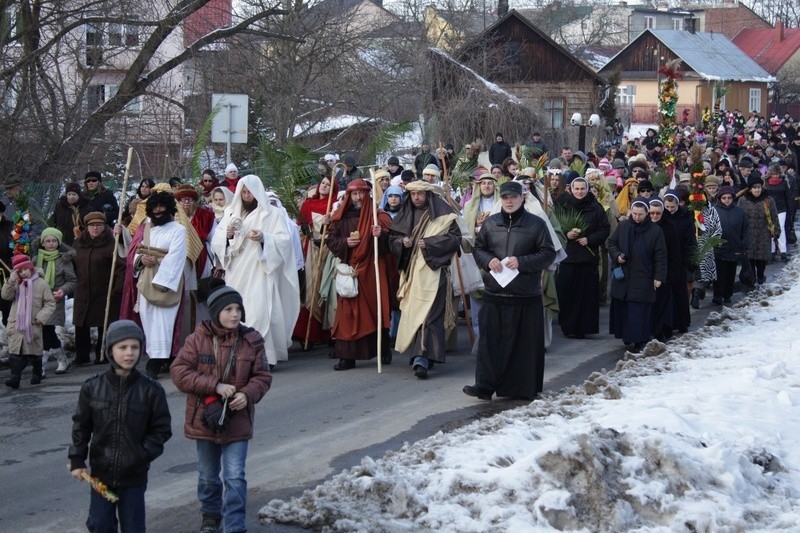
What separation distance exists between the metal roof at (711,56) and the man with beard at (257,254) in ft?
226

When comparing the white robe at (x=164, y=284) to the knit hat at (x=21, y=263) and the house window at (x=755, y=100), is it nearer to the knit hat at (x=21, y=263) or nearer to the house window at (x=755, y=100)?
the knit hat at (x=21, y=263)

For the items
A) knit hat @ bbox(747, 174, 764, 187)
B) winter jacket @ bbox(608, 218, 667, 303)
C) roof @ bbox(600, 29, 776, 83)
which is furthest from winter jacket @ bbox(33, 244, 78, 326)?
roof @ bbox(600, 29, 776, 83)

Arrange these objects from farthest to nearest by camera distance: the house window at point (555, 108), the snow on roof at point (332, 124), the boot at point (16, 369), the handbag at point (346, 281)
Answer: the house window at point (555, 108), the snow on roof at point (332, 124), the handbag at point (346, 281), the boot at point (16, 369)

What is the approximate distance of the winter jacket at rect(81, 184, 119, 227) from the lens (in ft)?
55.2

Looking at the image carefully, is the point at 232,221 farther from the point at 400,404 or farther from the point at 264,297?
the point at 400,404

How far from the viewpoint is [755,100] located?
286 feet

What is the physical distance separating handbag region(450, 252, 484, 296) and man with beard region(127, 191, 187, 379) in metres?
2.65

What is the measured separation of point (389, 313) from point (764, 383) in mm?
4000

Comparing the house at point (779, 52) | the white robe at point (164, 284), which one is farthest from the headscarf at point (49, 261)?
the house at point (779, 52)

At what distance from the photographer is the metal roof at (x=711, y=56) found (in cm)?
8125

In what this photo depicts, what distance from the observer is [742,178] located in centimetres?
2362

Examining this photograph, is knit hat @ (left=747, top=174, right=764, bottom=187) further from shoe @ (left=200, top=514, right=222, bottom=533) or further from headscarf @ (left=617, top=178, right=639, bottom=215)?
shoe @ (left=200, top=514, right=222, bottom=533)

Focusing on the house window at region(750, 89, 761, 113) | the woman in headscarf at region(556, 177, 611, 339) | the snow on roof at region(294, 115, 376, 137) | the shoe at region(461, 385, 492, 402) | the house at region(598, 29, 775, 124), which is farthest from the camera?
the house window at region(750, 89, 761, 113)

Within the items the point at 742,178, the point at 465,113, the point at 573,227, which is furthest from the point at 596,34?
the point at 573,227
